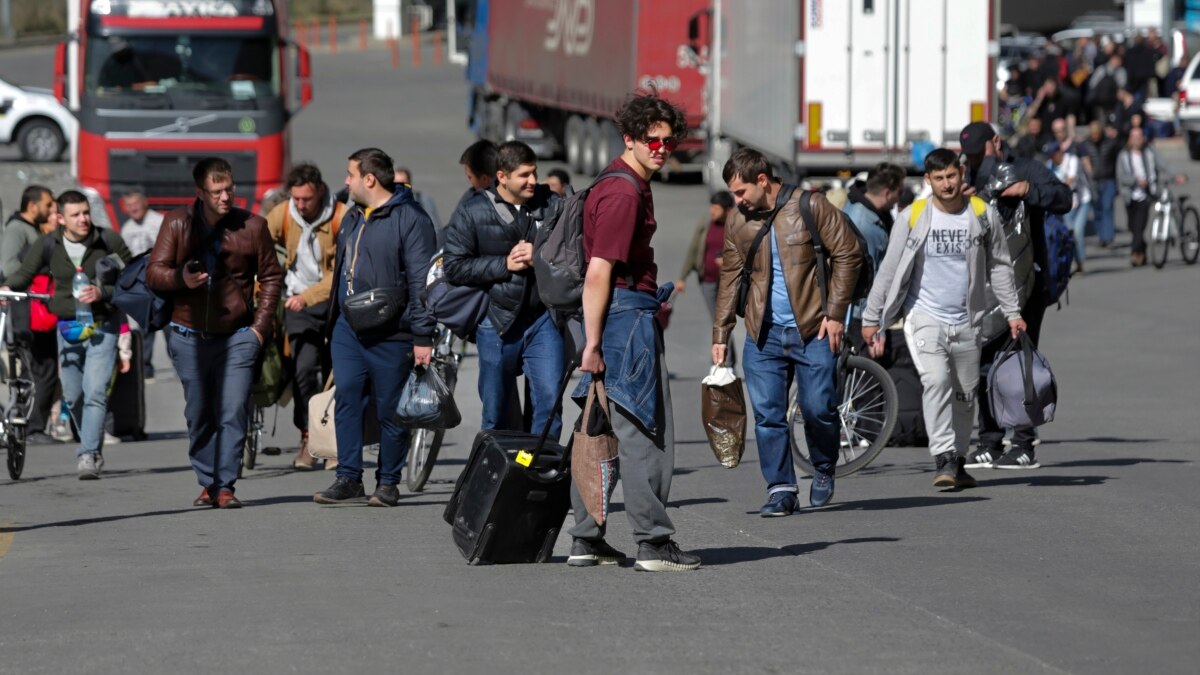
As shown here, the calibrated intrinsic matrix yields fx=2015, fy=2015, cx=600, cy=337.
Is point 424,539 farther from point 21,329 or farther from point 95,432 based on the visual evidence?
point 21,329

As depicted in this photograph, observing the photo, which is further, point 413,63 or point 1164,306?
point 413,63

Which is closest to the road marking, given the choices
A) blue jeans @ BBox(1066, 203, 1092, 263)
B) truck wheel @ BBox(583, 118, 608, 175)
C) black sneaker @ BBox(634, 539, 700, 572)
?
black sneaker @ BBox(634, 539, 700, 572)

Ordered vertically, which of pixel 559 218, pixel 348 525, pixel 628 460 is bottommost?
pixel 348 525

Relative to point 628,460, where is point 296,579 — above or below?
below

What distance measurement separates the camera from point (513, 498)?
26.0 feet

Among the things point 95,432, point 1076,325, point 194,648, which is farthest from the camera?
point 1076,325

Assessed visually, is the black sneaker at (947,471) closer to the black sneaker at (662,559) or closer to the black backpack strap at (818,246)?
the black backpack strap at (818,246)

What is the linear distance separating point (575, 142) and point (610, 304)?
29985 mm

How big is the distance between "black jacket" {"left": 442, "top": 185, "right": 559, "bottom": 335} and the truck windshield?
620 inches

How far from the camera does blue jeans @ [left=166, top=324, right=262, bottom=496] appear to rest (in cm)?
1002

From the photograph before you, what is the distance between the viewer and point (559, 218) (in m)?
7.86

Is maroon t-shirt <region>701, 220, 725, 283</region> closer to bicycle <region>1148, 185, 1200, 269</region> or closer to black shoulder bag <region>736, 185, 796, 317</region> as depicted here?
black shoulder bag <region>736, 185, 796, 317</region>

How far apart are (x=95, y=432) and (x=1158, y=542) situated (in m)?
6.31

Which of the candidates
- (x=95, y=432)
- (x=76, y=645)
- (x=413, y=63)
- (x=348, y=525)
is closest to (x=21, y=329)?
(x=95, y=432)
